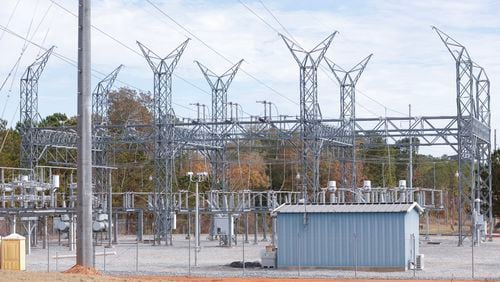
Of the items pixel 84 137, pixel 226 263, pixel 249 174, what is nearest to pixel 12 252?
pixel 84 137

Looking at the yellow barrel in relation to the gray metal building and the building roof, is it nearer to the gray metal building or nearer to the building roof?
the gray metal building

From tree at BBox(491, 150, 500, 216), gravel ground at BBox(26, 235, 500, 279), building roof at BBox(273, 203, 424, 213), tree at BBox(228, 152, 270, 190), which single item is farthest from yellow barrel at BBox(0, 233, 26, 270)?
tree at BBox(491, 150, 500, 216)

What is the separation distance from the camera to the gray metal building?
36000 millimetres

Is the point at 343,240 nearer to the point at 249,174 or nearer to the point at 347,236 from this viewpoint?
the point at 347,236

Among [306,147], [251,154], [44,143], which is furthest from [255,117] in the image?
[251,154]

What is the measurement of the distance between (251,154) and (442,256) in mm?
50905

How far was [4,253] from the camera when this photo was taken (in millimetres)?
33594

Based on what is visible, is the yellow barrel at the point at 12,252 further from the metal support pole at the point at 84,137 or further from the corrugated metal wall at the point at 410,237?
the corrugated metal wall at the point at 410,237

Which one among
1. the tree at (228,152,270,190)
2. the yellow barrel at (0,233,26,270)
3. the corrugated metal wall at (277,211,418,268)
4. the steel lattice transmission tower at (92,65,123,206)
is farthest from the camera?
the tree at (228,152,270,190)

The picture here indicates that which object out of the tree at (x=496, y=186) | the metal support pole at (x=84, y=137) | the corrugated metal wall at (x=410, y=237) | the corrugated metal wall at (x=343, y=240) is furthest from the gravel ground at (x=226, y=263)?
the tree at (x=496, y=186)

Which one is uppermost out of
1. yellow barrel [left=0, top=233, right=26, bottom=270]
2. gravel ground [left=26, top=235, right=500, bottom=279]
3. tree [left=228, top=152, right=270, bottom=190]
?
tree [left=228, top=152, right=270, bottom=190]

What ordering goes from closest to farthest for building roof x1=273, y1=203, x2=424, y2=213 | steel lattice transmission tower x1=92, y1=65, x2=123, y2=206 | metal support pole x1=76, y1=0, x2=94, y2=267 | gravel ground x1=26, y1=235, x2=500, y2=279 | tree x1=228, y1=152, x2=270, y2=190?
metal support pole x1=76, y1=0, x2=94, y2=267, gravel ground x1=26, y1=235, x2=500, y2=279, building roof x1=273, y1=203, x2=424, y2=213, steel lattice transmission tower x1=92, y1=65, x2=123, y2=206, tree x1=228, y1=152, x2=270, y2=190

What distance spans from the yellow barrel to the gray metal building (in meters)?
10.0

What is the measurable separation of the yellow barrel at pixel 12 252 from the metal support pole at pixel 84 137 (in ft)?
22.3
